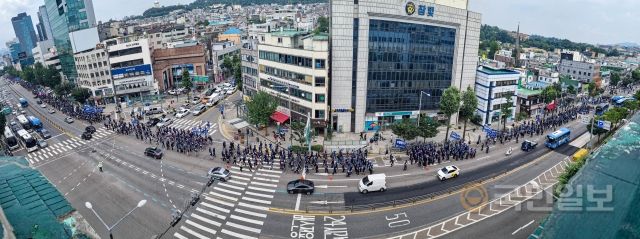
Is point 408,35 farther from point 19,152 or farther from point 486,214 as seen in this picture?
point 19,152

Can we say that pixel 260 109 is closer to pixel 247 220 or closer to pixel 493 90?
pixel 247 220

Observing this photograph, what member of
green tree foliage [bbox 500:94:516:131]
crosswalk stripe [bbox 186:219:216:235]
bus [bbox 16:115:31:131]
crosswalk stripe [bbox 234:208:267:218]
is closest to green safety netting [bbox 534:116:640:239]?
crosswalk stripe [bbox 234:208:267:218]

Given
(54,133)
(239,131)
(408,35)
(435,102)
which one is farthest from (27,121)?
(435,102)

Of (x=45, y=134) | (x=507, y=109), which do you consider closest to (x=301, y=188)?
(x=507, y=109)

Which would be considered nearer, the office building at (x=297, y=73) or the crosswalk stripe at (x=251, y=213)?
the crosswalk stripe at (x=251, y=213)

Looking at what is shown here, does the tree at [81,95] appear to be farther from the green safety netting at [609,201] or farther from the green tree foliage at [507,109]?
the green safety netting at [609,201]

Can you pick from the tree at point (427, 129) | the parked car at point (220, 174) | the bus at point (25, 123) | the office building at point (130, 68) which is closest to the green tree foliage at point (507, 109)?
the tree at point (427, 129)
